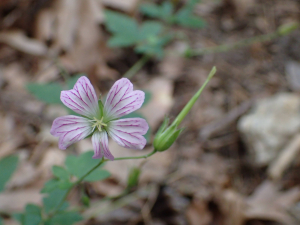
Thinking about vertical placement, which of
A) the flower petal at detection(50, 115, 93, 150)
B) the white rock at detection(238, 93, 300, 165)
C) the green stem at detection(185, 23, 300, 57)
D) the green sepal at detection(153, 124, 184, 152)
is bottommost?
the white rock at detection(238, 93, 300, 165)

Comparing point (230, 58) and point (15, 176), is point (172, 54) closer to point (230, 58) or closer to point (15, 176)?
point (230, 58)

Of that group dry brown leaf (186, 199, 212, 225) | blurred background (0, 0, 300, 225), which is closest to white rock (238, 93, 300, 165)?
blurred background (0, 0, 300, 225)

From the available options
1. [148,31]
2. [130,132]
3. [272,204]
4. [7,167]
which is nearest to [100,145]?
[130,132]

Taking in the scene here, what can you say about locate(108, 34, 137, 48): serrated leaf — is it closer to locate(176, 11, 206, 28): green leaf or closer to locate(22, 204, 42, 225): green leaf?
locate(176, 11, 206, 28): green leaf

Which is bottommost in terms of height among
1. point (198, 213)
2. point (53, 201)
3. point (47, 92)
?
point (198, 213)

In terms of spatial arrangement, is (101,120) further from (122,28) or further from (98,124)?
(122,28)

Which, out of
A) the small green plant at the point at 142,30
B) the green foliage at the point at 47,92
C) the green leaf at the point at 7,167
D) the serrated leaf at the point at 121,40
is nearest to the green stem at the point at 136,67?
the small green plant at the point at 142,30

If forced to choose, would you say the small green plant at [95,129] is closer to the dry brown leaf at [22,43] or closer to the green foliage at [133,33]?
the green foliage at [133,33]
